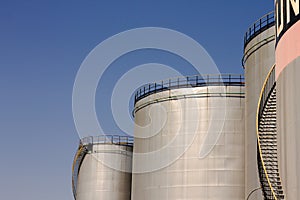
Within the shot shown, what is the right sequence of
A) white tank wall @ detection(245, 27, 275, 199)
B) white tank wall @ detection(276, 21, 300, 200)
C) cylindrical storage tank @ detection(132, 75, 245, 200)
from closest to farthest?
white tank wall @ detection(276, 21, 300, 200), white tank wall @ detection(245, 27, 275, 199), cylindrical storage tank @ detection(132, 75, 245, 200)

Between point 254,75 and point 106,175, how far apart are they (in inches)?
778

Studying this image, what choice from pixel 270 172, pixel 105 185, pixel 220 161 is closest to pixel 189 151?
pixel 220 161

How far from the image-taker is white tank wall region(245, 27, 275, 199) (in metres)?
22.9

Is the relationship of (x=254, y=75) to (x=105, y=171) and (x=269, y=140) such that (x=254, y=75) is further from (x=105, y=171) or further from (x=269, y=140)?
(x=105, y=171)

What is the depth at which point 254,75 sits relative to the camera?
2405cm

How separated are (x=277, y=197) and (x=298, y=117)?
6.32m

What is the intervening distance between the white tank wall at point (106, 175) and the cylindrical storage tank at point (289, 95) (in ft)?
99.1

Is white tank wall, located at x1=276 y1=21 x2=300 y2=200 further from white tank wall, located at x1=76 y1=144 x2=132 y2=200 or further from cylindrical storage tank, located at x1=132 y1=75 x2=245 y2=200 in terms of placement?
white tank wall, located at x1=76 y1=144 x2=132 y2=200

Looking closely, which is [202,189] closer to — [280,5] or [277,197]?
[277,197]

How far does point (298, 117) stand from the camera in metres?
10.2

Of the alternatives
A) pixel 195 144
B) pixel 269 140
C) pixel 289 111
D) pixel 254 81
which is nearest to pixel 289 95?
pixel 289 111

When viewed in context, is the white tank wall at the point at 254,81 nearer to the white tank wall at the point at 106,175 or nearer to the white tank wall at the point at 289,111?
the white tank wall at the point at 289,111

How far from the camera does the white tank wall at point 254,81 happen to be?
22.9 m

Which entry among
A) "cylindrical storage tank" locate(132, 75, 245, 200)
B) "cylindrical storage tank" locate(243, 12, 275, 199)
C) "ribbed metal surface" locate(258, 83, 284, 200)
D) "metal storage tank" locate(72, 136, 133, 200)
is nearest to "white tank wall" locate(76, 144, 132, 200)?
"metal storage tank" locate(72, 136, 133, 200)
